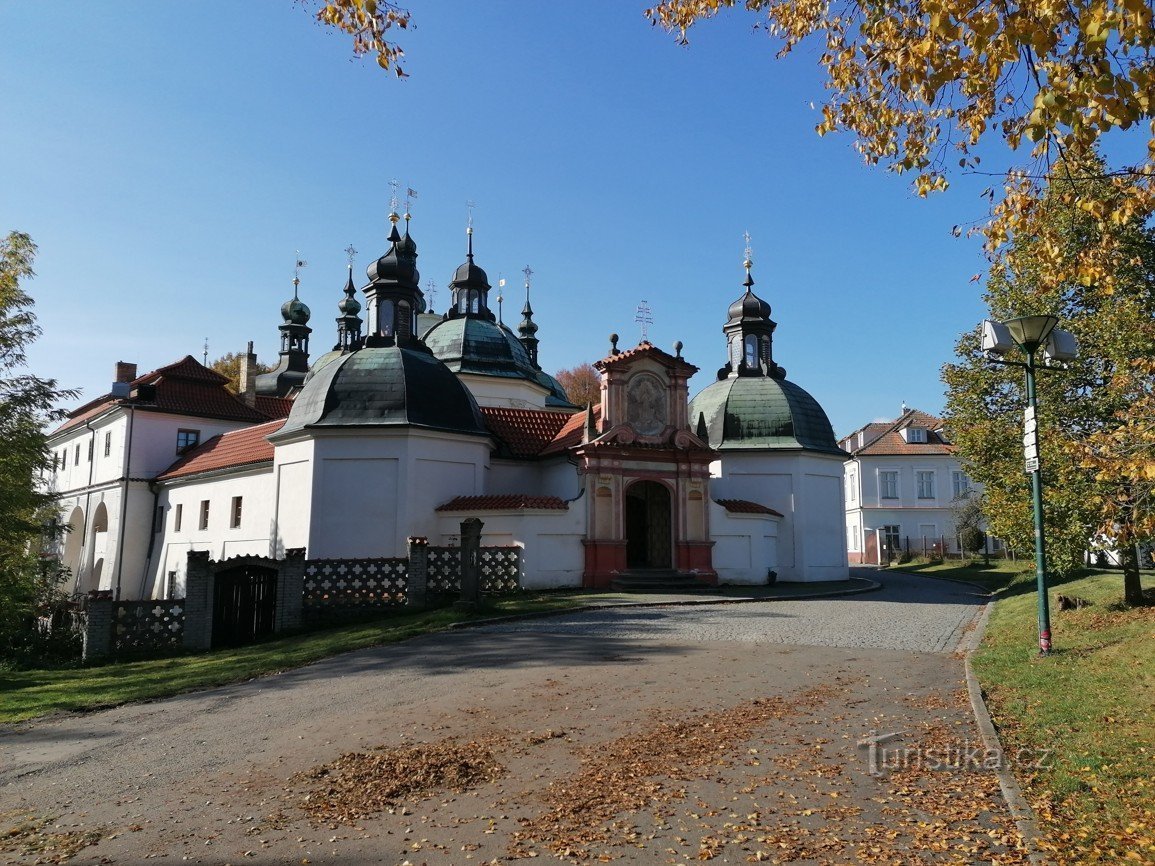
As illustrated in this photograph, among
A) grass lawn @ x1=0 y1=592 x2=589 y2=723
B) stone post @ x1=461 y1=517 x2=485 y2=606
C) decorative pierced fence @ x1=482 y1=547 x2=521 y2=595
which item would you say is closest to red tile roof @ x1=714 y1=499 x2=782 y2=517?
decorative pierced fence @ x1=482 y1=547 x2=521 y2=595

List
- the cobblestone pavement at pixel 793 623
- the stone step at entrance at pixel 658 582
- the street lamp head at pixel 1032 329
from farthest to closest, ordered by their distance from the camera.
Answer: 1. the stone step at entrance at pixel 658 582
2. the cobblestone pavement at pixel 793 623
3. the street lamp head at pixel 1032 329

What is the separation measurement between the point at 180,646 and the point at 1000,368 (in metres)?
19.0

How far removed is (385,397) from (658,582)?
9.99m

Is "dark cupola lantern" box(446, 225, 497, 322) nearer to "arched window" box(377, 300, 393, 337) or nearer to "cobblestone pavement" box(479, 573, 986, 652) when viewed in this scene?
"arched window" box(377, 300, 393, 337)

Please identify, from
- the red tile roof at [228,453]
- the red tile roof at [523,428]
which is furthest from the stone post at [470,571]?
the red tile roof at [228,453]

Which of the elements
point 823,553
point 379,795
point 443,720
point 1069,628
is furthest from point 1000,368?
point 379,795

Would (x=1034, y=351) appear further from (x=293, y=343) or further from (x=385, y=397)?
(x=293, y=343)

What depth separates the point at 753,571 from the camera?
2756cm

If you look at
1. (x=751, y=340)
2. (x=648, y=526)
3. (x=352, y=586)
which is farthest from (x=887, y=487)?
(x=352, y=586)

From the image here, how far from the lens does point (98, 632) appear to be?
56.7 ft

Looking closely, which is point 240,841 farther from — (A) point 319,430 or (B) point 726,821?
(A) point 319,430

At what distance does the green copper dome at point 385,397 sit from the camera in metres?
26.2

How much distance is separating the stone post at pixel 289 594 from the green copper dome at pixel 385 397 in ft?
24.9

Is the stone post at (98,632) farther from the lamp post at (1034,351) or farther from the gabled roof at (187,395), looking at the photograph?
the gabled roof at (187,395)
